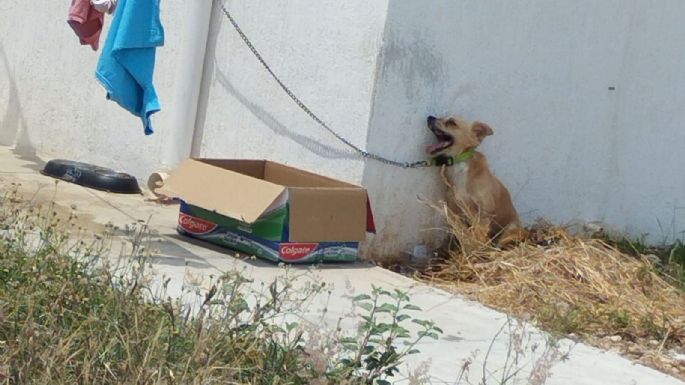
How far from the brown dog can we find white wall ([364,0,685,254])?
130 mm

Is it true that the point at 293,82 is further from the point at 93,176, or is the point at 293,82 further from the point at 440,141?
the point at 93,176

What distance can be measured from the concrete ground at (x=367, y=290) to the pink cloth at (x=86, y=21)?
100 cm

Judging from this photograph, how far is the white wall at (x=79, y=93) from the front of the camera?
811 centimetres

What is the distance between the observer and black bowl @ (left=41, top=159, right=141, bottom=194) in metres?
8.03

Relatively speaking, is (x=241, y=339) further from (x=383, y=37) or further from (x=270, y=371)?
(x=383, y=37)

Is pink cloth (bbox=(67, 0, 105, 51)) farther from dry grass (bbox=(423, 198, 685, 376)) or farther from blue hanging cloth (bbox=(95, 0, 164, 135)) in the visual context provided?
dry grass (bbox=(423, 198, 685, 376))

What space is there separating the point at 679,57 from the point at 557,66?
1315 millimetres

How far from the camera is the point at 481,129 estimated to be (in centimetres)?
721

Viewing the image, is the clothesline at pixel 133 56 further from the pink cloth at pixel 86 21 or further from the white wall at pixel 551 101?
the white wall at pixel 551 101

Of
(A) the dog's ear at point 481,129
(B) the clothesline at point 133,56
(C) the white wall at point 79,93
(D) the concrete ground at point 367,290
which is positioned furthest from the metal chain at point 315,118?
(B) the clothesline at point 133,56

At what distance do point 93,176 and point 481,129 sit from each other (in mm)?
2664

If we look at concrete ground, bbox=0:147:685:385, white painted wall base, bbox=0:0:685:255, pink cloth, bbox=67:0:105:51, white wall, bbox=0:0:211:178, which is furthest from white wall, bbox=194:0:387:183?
pink cloth, bbox=67:0:105:51

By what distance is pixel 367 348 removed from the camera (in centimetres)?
393

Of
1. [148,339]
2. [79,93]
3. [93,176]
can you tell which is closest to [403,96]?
[93,176]
